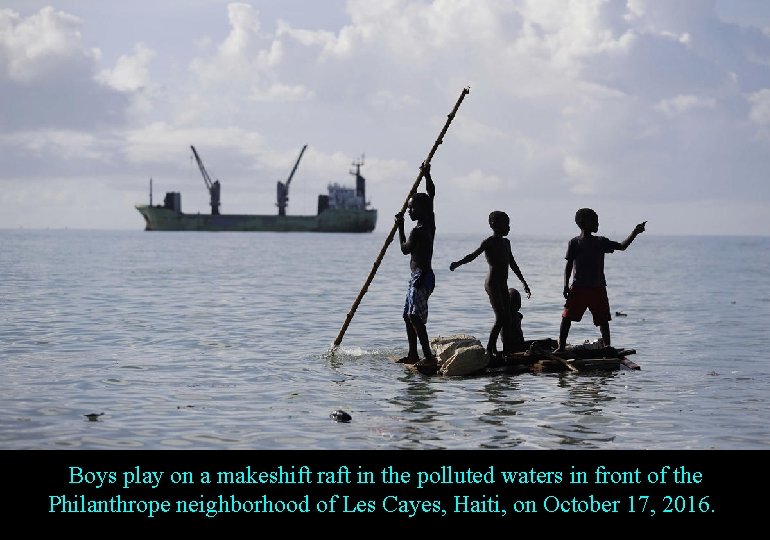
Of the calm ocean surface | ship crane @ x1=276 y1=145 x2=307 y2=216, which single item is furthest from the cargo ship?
the calm ocean surface

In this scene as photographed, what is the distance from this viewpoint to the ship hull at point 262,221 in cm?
14750

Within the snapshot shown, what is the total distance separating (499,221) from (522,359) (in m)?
1.88

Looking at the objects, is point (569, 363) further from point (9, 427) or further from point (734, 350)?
point (9, 427)

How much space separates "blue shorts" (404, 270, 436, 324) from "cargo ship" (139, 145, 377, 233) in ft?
423

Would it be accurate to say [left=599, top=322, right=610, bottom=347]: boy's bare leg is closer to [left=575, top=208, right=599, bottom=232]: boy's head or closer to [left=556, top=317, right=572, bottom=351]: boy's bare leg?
[left=556, top=317, right=572, bottom=351]: boy's bare leg

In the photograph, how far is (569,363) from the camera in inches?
475

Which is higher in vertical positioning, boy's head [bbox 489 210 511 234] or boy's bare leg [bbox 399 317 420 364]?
boy's head [bbox 489 210 511 234]

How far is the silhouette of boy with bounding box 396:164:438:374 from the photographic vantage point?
1178 cm

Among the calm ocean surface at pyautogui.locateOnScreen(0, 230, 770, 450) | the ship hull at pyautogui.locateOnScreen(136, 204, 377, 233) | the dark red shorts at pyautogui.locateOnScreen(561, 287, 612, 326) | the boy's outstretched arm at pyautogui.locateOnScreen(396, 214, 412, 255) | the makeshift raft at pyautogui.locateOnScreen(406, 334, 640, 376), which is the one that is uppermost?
the ship hull at pyautogui.locateOnScreen(136, 204, 377, 233)

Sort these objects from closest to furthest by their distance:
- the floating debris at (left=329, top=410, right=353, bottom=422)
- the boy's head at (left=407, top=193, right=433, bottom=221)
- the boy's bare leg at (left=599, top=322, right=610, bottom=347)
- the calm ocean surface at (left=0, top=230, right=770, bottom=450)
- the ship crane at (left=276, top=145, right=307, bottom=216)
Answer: the calm ocean surface at (left=0, top=230, right=770, bottom=450) < the floating debris at (left=329, top=410, right=353, bottom=422) < the boy's head at (left=407, top=193, right=433, bottom=221) < the boy's bare leg at (left=599, top=322, right=610, bottom=347) < the ship crane at (left=276, top=145, right=307, bottom=216)

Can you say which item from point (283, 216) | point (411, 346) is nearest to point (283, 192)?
point (283, 216)

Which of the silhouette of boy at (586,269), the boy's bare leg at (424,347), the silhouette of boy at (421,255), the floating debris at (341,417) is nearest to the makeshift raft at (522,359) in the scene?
the boy's bare leg at (424,347)

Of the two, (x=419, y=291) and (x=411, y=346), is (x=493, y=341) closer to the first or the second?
(x=411, y=346)
